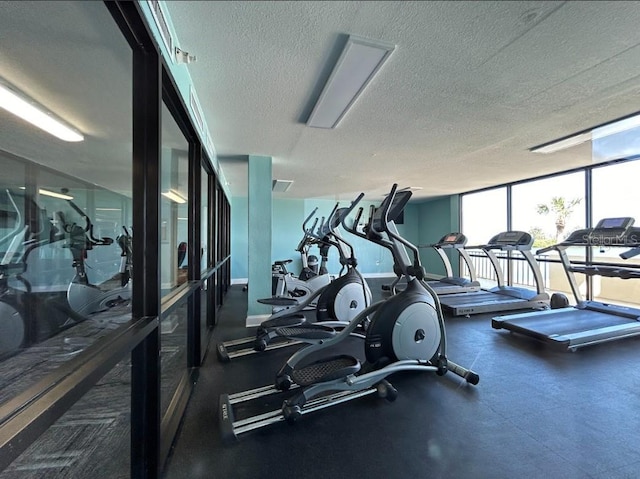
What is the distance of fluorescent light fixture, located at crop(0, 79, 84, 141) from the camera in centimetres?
189

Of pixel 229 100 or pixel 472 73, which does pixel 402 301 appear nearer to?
pixel 472 73

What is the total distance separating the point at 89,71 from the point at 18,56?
32 cm

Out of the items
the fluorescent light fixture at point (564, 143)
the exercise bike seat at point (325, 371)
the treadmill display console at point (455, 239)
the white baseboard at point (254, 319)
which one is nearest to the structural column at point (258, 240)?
the white baseboard at point (254, 319)

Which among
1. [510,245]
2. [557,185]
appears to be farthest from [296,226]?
[557,185]

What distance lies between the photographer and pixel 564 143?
12.1ft

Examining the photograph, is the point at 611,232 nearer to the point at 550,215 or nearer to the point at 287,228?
the point at 550,215

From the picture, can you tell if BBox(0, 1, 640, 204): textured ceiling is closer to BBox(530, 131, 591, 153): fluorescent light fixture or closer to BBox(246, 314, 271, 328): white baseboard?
BBox(530, 131, 591, 153): fluorescent light fixture

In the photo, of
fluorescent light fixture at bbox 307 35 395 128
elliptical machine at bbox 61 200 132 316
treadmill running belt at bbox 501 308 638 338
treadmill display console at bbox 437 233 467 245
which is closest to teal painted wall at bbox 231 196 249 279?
elliptical machine at bbox 61 200 132 316

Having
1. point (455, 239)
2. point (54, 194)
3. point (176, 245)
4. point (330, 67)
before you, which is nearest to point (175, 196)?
point (176, 245)

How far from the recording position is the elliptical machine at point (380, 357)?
207 cm

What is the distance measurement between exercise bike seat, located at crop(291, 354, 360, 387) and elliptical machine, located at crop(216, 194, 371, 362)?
696 mm

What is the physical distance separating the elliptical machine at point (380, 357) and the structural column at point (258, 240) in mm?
1867

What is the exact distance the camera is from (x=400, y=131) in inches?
130

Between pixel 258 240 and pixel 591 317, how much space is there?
4604 millimetres
